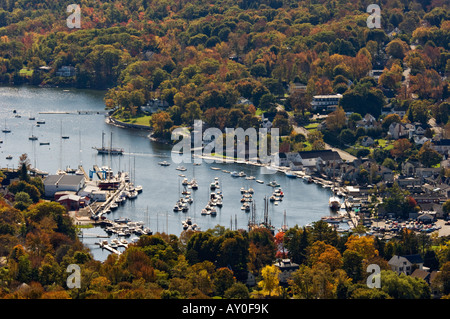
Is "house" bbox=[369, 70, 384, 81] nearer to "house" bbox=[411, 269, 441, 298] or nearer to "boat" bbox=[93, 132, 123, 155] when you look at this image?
"boat" bbox=[93, 132, 123, 155]

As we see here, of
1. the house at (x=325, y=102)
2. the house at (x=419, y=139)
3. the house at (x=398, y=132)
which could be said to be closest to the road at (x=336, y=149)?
the house at (x=398, y=132)

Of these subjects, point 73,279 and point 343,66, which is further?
point 343,66

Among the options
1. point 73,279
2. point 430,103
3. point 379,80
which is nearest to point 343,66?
point 379,80

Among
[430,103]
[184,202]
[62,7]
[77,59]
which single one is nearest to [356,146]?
[430,103]

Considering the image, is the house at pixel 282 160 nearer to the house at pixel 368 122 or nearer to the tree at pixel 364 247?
the house at pixel 368 122

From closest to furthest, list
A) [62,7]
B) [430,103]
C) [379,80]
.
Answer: [430,103]
[379,80]
[62,7]

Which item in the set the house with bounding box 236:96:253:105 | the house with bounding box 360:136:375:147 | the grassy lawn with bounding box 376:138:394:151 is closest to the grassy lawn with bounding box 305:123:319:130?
the house with bounding box 360:136:375:147

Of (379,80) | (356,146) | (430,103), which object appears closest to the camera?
(356,146)

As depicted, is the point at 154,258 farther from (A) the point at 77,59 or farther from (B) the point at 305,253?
(A) the point at 77,59

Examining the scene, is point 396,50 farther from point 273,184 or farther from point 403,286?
point 403,286
